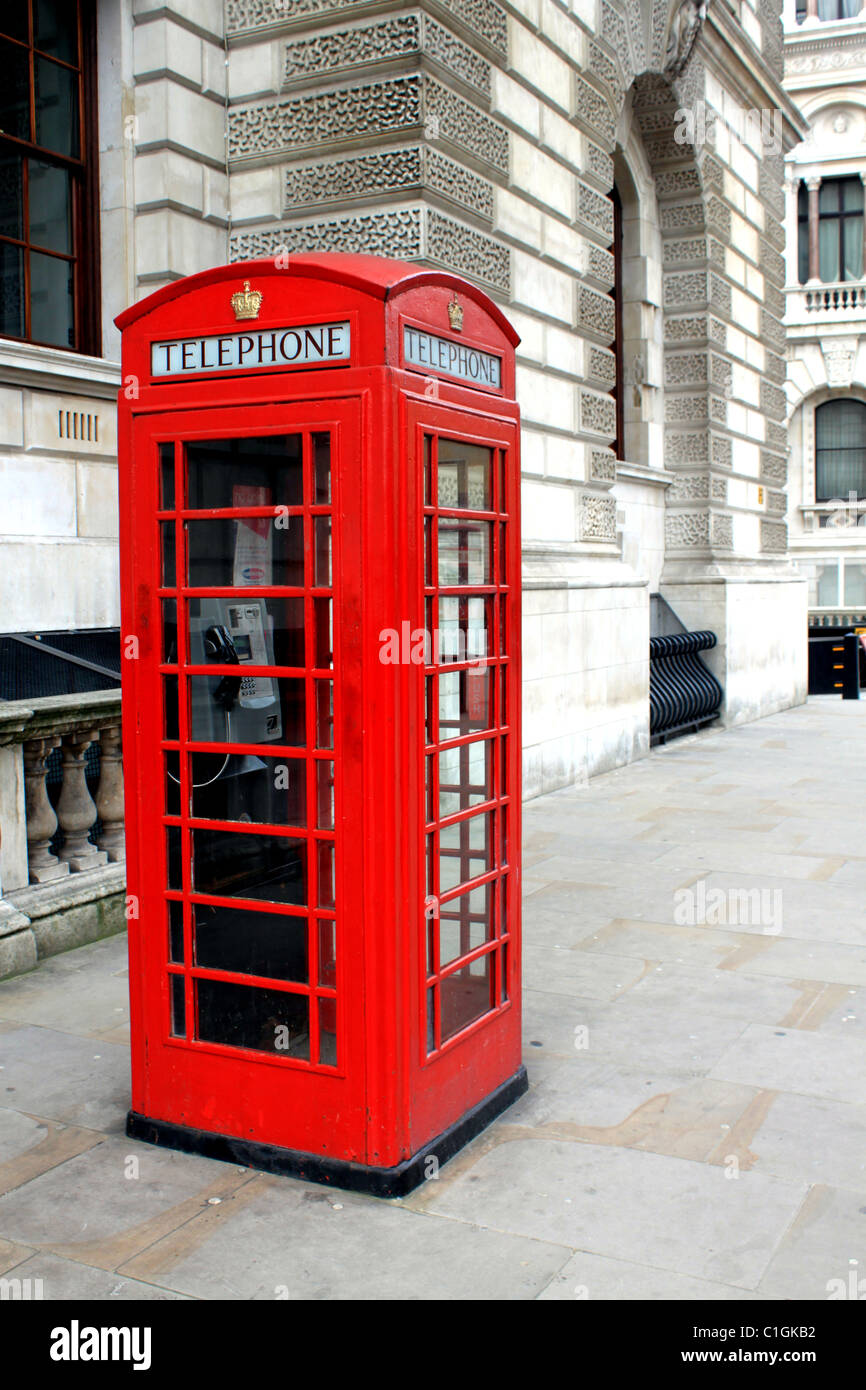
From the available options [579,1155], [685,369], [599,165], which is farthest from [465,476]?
[685,369]

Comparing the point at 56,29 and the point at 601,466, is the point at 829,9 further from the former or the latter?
the point at 56,29

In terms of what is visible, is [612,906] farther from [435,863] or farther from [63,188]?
[63,188]

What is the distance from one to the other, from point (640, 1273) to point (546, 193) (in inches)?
339

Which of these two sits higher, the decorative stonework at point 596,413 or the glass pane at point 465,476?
the decorative stonework at point 596,413

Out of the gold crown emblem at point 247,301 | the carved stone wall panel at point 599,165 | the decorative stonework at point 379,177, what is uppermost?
the carved stone wall panel at point 599,165

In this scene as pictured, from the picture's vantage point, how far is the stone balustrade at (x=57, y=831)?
5320 mm

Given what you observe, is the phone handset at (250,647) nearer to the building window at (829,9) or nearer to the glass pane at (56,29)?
the glass pane at (56,29)

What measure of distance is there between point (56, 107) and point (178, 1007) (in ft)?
20.9

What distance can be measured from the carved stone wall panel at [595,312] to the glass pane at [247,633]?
7689 millimetres

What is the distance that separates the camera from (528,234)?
949 cm

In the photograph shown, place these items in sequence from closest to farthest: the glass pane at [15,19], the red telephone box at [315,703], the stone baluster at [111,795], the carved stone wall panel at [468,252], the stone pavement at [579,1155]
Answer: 1. the stone pavement at [579,1155]
2. the red telephone box at [315,703]
3. the stone baluster at [111,795]
4. the glass pane at [15,19]
5. the carved stone wall panel at [468,252]

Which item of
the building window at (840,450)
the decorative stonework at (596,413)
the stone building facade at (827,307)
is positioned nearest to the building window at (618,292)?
the decorative stonework at (596,413)

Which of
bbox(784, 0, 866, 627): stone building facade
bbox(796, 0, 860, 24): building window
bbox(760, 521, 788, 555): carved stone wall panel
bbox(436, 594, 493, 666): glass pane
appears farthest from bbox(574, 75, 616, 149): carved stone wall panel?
bbox(796, 0, 860, 24): building window

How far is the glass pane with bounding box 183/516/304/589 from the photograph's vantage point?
11.1 ft
